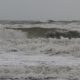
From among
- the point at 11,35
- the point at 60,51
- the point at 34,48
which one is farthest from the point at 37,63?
the point at 11,35

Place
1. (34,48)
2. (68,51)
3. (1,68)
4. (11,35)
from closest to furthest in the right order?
(1,68), (68,51), (34,48), (11,35)

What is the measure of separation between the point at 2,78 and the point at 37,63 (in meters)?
2.51

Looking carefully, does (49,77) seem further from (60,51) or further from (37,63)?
(60,51)

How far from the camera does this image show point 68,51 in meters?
15.7

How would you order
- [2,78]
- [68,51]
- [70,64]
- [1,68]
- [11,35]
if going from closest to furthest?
[2,78] < [1,68] < [70,64] < [68,51] < [11,35]

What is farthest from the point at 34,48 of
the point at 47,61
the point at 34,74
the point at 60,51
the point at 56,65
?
the point at 34,74

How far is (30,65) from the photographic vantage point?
11.7 metres

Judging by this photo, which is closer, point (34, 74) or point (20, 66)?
point (34, 74)

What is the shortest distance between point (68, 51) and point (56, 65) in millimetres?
4146

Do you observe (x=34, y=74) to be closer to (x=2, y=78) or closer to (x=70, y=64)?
(x=2, y=78)

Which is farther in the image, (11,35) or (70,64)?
(11,35)

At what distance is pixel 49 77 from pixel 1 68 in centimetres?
198

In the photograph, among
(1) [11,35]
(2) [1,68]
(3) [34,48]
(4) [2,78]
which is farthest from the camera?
(1) [11,35]

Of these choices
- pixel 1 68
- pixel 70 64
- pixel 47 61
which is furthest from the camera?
pixel 47 61
